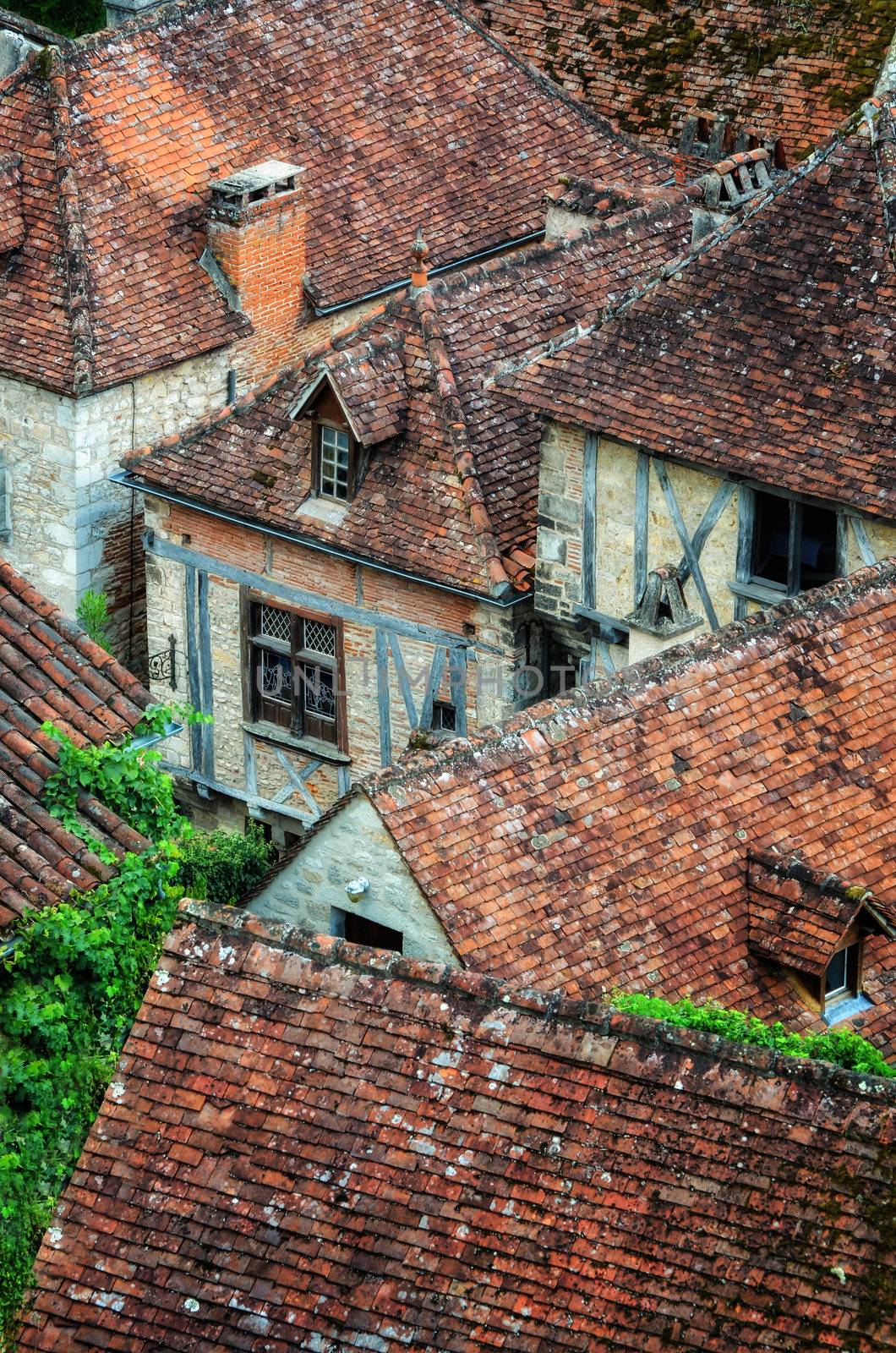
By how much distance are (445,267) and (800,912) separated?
13.7 metres

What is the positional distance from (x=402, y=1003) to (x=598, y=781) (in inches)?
183

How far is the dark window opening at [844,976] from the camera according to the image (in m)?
21.1

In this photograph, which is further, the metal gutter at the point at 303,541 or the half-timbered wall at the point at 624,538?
the metal gutter at the point at 303,541

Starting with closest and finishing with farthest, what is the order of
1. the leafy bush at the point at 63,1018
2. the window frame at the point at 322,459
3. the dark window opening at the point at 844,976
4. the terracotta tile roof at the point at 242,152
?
the leafy bush at the point at 63,1018 < the dark window opening at the point at 844,976 < the window frame at the point at 322,459 < the terracotta tile roof at the point at 242,152

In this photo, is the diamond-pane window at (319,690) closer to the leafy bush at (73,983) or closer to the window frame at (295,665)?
the window frame at (295,665)

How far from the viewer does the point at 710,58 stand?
35938mm

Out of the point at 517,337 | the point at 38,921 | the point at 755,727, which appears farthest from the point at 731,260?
the point at 38,921

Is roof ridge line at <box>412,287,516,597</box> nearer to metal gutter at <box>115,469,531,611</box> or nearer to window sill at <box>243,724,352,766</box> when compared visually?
metal gutter at <box>115,469,531,611</box>

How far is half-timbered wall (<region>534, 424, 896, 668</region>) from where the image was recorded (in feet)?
85.4

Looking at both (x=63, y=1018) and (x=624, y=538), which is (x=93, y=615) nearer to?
(x=624, y=538)

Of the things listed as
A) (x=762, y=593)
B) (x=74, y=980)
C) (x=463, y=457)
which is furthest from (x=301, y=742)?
(x=74, y=980)

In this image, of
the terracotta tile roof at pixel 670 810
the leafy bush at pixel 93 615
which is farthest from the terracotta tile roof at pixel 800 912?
the leafy bush at pixel 93 615

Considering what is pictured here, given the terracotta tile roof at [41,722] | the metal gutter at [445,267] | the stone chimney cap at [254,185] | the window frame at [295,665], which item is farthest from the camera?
the metal gutter at [445,267]

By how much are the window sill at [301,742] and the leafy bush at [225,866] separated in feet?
6.22
